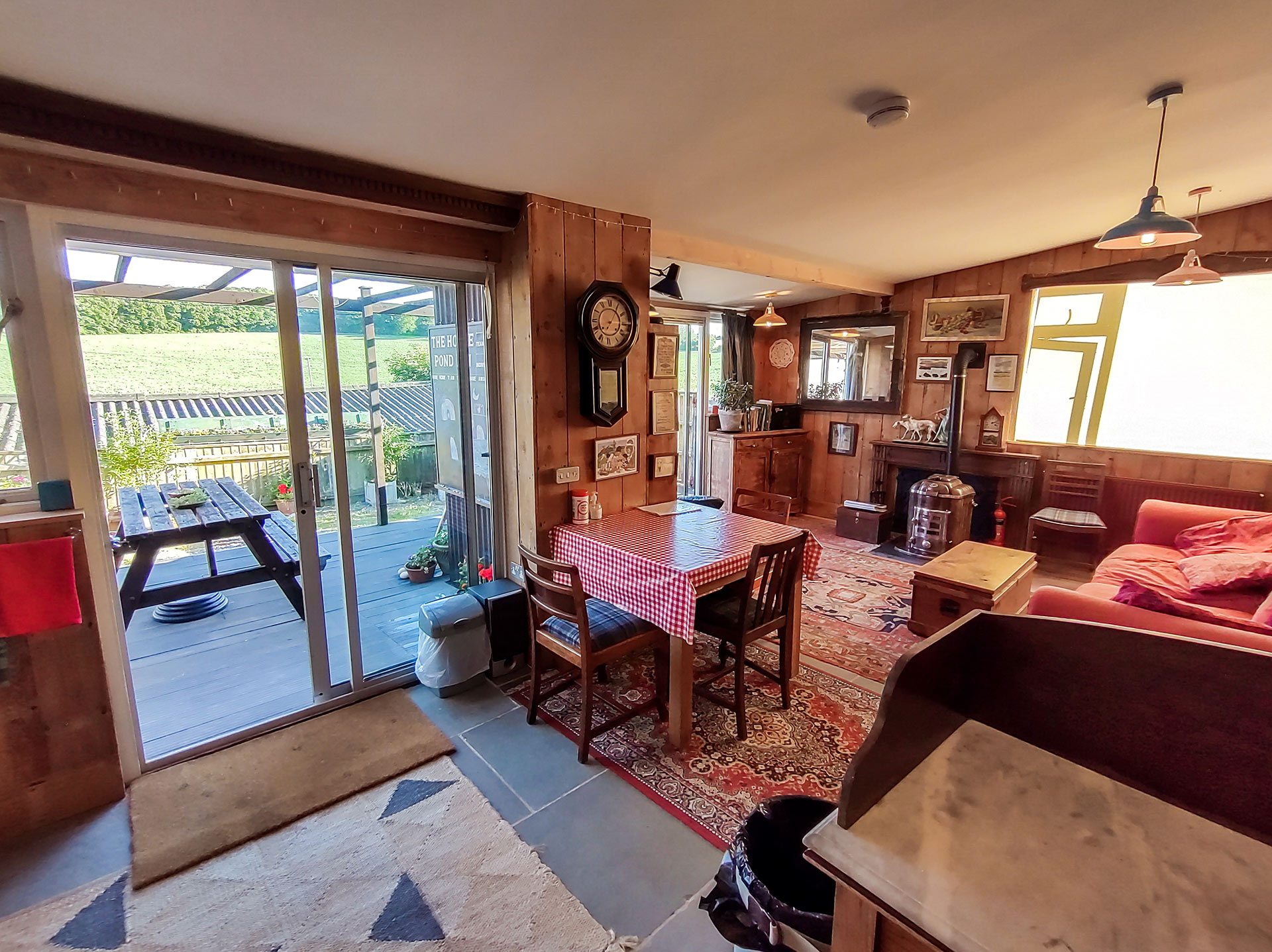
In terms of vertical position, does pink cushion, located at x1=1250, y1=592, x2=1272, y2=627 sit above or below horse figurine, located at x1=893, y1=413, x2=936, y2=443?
below

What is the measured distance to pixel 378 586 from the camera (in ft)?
12.4

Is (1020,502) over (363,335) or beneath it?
beneath

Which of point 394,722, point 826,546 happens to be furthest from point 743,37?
point 826,546

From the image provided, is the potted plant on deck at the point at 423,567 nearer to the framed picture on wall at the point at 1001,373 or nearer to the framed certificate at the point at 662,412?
the framed certificate at the point at 662,412

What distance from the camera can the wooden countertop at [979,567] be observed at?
121 inches

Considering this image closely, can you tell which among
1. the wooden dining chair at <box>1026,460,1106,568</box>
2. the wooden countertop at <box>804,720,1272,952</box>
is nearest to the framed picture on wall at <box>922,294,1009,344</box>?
the wooden dining chair at <box>1026,460,1106,568</box>

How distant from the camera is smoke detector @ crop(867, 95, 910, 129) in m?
1.92

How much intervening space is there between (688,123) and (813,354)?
4546mm

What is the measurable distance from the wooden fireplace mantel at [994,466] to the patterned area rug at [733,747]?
9.95 ft

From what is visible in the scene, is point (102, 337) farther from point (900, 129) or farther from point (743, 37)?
point (900, 129)

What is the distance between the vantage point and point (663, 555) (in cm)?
237

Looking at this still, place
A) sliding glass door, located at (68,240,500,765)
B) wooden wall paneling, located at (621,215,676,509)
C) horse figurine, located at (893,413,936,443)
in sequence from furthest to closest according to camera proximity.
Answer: horse figurine, located at (893,413,936,443) → wooden wall paneling, located at (621,215,676,509) → sliding glass door, located at (68,240,500,765)

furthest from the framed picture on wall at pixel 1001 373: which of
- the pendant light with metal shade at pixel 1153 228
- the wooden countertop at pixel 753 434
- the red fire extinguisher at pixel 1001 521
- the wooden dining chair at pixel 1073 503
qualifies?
the pendant light with metal shade at pixel 1153 228

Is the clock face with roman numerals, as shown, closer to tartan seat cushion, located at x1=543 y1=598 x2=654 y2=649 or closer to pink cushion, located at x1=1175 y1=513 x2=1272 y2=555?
tartan seat cushion, located at x1=543 y1=598 x2=654 y2=649
